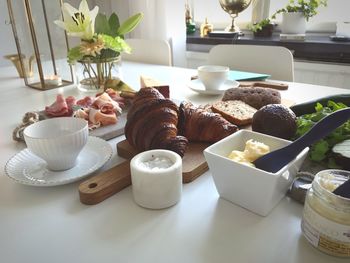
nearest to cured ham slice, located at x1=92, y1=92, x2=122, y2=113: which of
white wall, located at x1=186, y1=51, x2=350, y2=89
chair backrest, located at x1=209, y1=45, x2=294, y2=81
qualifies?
chair backrest, located at x1=209, y1=45, x2=294, y2=81

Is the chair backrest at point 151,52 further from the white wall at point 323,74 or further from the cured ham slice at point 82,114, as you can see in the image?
the cured ham slice at point 82,114

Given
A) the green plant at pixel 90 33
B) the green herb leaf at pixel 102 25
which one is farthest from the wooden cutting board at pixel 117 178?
the green herb leaf at pixel 102 25

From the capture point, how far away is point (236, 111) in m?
0.75

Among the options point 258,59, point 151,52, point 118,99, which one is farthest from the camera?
point 151,52

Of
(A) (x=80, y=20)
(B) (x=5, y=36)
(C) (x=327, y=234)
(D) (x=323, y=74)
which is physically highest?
(A) (x=80, y=20)

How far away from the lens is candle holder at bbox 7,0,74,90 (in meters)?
1.20

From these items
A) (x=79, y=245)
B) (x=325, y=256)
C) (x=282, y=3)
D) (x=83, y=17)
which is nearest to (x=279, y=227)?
(x=325, y=256)

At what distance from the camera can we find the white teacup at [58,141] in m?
0.50

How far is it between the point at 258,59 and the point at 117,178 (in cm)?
110

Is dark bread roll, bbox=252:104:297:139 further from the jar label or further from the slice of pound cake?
the jar label

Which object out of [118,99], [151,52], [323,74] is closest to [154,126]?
[118,99]

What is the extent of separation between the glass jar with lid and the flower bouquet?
0.82m

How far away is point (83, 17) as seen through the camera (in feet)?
3.20

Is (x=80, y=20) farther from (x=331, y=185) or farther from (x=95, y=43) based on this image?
(x=331, y=185)
